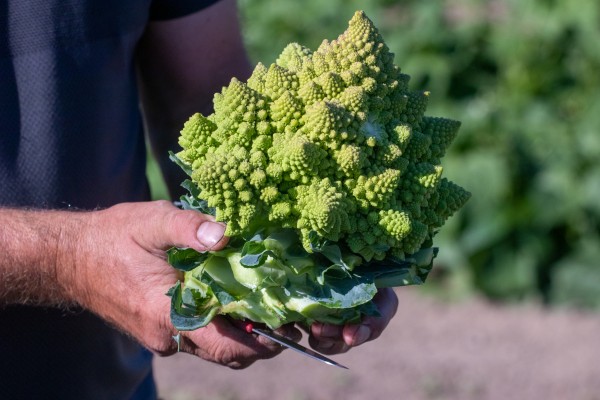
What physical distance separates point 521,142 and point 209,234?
382 centimetres

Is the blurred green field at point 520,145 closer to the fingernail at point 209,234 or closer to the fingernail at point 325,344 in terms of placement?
the fingernail at point 325,344

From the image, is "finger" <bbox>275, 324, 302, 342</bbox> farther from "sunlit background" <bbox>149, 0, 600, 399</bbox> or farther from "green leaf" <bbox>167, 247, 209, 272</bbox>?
"sunlit background" <bbox>149, 0, 600, 399</bbox>

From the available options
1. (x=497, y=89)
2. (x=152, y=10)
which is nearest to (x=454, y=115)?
(x=497, y=89)

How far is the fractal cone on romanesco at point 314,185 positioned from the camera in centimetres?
167

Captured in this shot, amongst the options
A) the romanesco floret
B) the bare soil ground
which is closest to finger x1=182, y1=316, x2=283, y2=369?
the romanesco floret

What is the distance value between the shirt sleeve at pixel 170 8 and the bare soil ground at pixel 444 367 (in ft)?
8.34

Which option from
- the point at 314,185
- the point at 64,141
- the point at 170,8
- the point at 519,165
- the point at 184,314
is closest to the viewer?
the point at 314,185

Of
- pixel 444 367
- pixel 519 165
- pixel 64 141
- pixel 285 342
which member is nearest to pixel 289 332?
pixel 285 342

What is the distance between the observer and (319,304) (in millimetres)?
1760

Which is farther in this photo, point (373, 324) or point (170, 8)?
point (170, 8)

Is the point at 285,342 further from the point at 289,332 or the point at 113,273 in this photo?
the point at 113,273

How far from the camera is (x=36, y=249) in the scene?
1897mm

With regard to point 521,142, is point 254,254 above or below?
above

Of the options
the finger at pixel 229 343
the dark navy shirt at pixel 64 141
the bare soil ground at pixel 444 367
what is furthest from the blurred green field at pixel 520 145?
the finger at pixel 229 343
